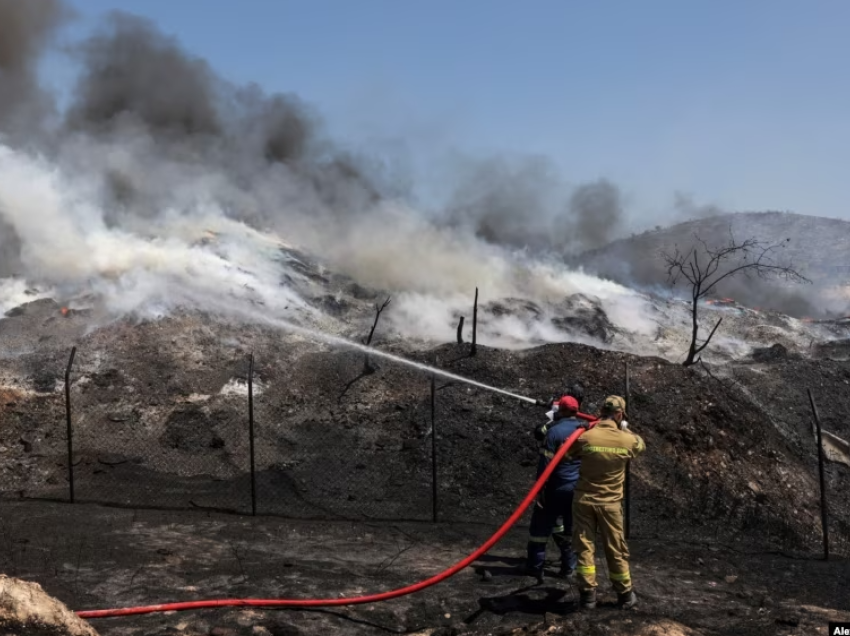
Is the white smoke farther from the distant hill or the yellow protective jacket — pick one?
the yellow protective jacket

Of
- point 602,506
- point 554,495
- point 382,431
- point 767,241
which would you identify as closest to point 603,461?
point 602,506

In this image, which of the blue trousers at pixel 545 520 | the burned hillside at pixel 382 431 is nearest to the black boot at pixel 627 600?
the blue trousers at pixel 545 520

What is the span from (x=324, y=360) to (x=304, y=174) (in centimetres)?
1845

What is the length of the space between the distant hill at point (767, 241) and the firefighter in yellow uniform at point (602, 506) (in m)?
25.8

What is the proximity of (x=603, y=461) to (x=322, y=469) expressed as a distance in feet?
17.8

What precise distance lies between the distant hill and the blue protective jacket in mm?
25312

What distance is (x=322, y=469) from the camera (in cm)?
992

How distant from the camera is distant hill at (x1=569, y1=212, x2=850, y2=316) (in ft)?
98.2

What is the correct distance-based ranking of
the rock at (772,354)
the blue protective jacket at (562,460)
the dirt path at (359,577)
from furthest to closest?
the rock at (772,354), the blue protective jacket at (562,460), the dirt path at (359,577)

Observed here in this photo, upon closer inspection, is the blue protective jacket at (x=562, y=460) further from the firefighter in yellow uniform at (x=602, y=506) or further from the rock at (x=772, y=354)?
the rock at (x=772, y=354)

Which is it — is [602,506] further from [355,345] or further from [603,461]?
[355,345]

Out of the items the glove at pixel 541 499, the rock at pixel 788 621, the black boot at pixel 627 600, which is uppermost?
the glove at pixel 541 499

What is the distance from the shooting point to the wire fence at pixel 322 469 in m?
8.43

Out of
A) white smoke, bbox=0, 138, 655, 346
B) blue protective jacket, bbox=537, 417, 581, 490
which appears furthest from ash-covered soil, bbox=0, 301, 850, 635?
white smoke, bbox=0, 138, 655, 346
